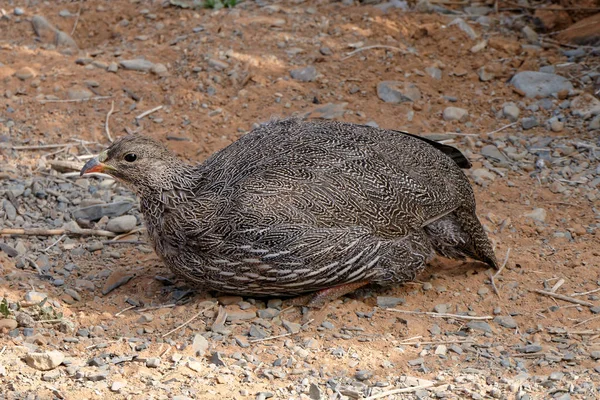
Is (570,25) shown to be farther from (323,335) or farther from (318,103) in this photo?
(323,335)

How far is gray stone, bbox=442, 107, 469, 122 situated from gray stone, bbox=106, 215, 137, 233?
305 centimetres

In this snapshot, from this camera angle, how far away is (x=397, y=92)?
8.43 metres

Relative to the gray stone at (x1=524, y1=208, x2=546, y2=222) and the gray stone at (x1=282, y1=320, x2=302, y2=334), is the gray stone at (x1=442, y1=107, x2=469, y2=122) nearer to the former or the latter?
the gray stone at (x1=524, y1=208, x2=546, y2=222)

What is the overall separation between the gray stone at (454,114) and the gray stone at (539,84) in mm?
672

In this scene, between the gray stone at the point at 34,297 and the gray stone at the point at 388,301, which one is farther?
the gray stone at the point at 388,301

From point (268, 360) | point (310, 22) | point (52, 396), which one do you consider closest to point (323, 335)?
point (268, 360)

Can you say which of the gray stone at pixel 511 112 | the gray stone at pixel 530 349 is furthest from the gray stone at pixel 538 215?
the gray stone at pixel 530 349

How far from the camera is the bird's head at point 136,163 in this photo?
5684mm

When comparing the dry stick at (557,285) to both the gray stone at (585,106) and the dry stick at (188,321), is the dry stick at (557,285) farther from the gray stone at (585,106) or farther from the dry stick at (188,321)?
the gray stone at (585,106)

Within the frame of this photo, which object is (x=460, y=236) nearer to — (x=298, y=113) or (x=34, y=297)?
(x=298, y=113)

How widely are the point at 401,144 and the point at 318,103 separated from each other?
239 cm

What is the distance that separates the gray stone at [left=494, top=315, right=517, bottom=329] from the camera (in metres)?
5.65

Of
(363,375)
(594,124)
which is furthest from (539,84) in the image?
(363,375)

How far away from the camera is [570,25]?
9430mm
